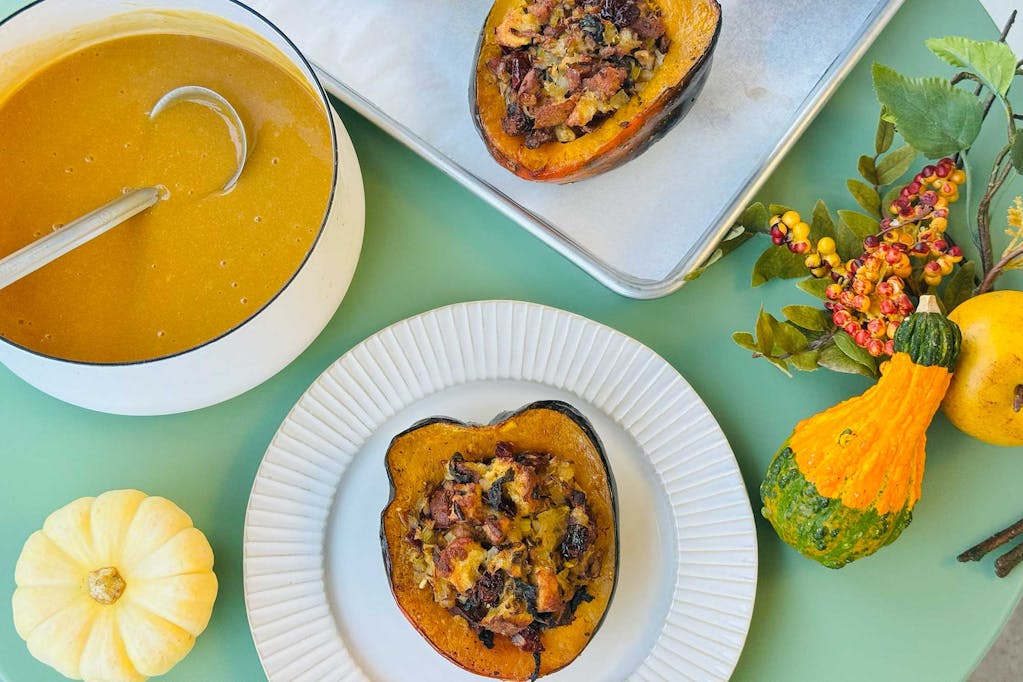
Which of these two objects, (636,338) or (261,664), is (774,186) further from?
(261,664)

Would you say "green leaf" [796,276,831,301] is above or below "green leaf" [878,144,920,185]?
below

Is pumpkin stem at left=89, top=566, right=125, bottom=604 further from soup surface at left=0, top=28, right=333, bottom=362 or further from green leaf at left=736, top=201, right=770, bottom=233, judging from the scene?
green leaf at left=736, top=201, right=770, bottom=233

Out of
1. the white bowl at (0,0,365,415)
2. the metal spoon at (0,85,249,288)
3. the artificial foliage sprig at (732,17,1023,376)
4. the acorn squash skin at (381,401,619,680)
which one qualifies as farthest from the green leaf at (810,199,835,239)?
the metal spoon at (0,85,249,288)

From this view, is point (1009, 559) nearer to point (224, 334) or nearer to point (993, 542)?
point (993, 542)

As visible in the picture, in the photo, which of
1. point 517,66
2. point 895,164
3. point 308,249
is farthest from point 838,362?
point 308,249

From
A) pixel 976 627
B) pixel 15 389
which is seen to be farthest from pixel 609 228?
pixel 15 389
